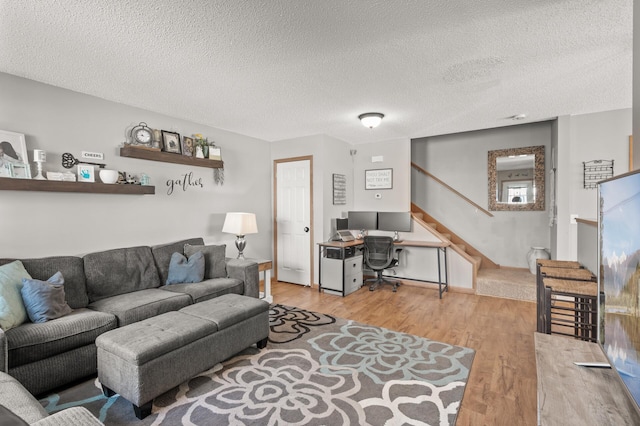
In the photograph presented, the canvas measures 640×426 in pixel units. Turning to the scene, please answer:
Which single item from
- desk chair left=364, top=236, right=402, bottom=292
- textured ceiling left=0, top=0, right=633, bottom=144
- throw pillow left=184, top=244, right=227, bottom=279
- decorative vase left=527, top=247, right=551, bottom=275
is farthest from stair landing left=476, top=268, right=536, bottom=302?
throw pillow left=184, top=244, right=227, bottom=279

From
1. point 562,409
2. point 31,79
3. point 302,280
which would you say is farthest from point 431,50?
point 302,280

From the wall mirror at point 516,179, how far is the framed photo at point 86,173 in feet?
18.7

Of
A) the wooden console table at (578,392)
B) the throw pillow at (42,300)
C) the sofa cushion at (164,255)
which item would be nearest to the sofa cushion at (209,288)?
the sofa cushion at (164,255)

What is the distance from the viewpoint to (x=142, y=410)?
1.86 meters

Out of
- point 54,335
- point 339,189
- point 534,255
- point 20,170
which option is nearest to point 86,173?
point 20,170

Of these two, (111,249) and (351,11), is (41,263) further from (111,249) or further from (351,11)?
(351,11)

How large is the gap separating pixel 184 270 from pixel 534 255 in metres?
4.97

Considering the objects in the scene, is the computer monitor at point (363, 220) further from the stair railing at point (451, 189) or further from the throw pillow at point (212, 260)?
the throw pillow at point (212, 260)

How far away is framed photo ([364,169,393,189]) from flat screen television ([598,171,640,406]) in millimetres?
4101

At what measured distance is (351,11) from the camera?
1.83 meters

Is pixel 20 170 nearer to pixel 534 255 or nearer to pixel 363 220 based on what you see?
pixel 363 220

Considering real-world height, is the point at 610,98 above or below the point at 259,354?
above

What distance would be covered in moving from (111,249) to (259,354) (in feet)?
6.50

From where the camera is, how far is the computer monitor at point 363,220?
525cm
